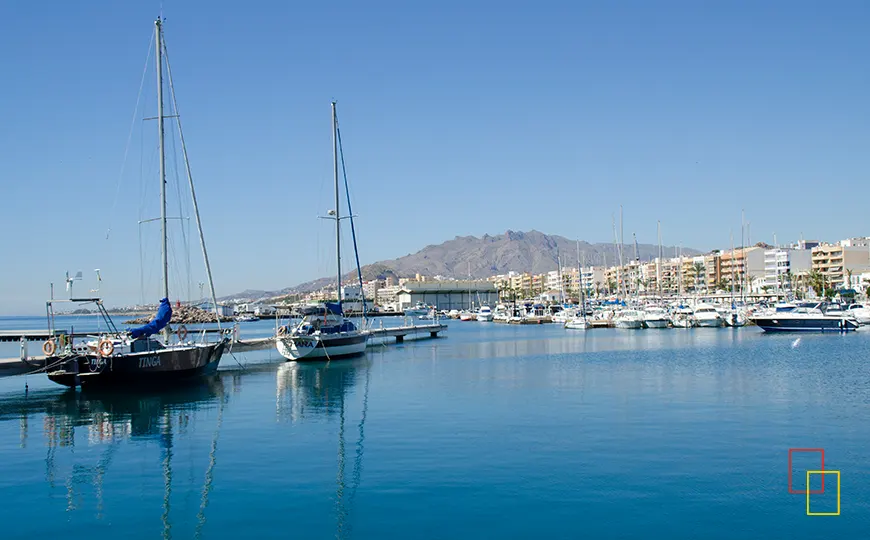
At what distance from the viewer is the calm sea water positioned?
15.9m

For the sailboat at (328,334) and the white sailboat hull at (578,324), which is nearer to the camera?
the sailboat at (328,334)

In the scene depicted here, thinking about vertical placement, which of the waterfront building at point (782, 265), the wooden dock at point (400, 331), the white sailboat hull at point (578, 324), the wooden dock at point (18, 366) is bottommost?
the white sailboat hull at point (578, 324)

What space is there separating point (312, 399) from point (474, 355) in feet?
92.7

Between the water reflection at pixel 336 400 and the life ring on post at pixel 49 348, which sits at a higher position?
the life ring on post at pixel 49 348

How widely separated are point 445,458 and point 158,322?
75.9 ft

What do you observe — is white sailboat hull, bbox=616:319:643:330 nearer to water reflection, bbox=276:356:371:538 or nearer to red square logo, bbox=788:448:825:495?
water reflection, bbox=276:356:371:538

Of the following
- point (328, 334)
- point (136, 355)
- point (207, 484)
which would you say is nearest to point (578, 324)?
point (328, 334)

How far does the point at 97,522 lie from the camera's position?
1630 cm

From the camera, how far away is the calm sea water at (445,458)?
628 inches

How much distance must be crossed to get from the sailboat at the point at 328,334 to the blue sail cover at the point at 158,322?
47.2ft

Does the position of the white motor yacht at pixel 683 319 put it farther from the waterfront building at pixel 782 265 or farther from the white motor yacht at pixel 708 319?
the waterfront building at pixel 782 265

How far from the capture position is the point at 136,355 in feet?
119

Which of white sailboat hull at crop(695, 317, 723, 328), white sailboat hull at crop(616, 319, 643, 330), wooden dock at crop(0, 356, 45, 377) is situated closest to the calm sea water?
wooden dock at crop(0, 356, 45, 377)

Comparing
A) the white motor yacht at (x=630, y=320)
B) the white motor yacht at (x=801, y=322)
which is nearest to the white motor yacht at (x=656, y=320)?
the white motor yacht at (x=630, y=320)
